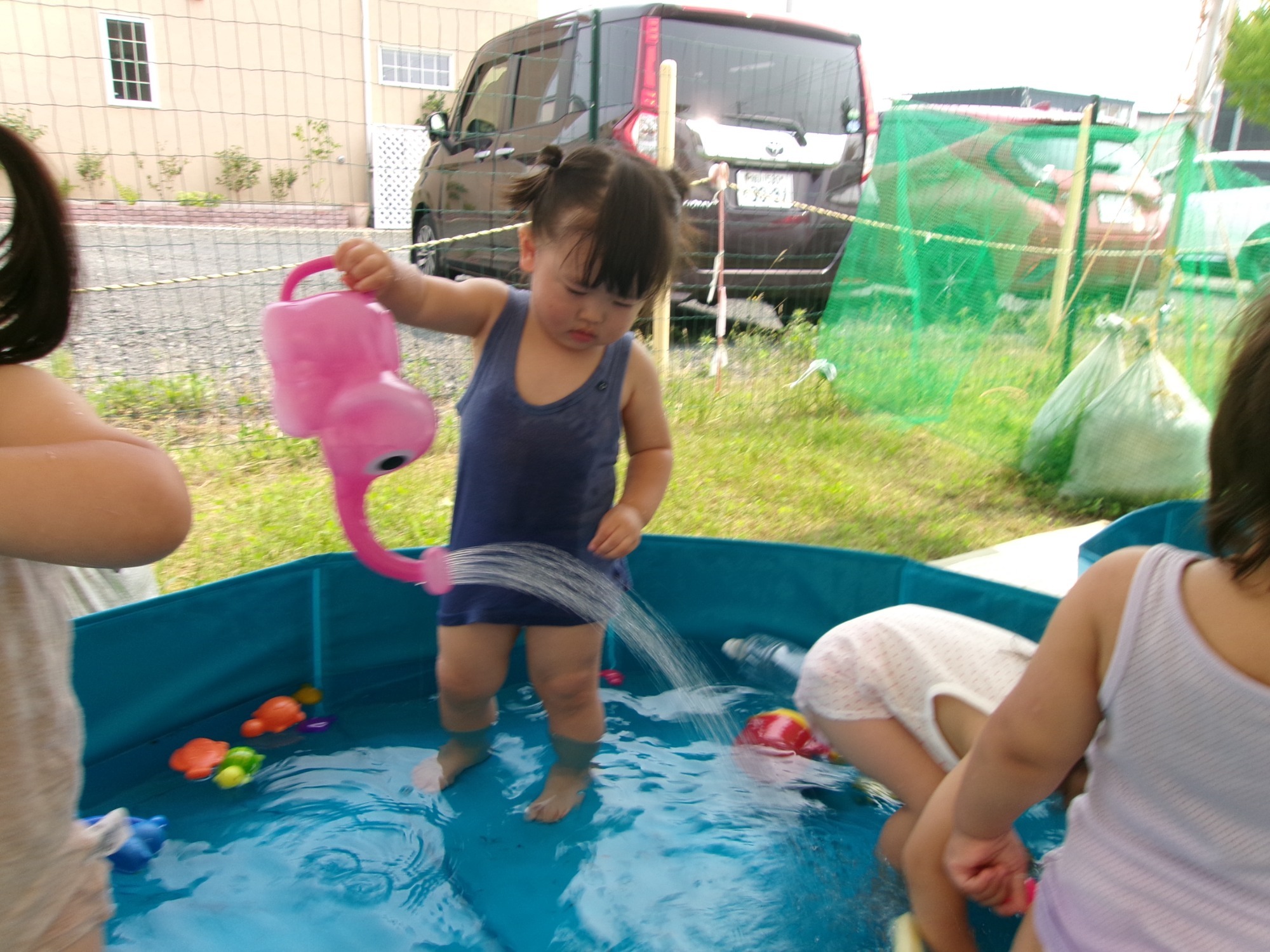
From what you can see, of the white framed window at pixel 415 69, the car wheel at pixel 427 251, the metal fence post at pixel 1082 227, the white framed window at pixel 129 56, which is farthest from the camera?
the white framed window at pixel 415 69

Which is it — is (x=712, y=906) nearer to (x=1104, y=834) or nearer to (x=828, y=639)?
(x=828, y=639)

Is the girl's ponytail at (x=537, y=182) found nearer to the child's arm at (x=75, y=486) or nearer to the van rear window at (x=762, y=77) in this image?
the child's arm at (x=75, y=486)

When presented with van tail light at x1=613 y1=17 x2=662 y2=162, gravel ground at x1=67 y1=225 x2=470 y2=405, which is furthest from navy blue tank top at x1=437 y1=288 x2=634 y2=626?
van tail light at x1=613 y1=17 x2=662 y2=162

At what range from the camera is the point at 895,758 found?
1.58 metres

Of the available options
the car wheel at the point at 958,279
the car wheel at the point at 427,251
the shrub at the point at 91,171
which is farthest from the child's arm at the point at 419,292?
the shrub at the point at 91,171

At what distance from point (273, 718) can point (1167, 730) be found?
5.90 feet

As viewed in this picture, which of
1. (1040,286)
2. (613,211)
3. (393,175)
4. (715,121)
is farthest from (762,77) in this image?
(393,175)

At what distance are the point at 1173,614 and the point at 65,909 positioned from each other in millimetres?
1133

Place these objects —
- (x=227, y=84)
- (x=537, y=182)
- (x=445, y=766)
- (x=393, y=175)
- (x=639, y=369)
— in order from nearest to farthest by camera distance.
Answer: (x=537, y=182), (x=639, y=369), (x=445, y=766), (x=227, y=84), (x=393, y=175)

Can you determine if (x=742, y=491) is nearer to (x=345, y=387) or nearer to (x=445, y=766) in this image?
(x=445, y=766)

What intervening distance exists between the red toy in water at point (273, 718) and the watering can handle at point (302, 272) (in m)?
1.02

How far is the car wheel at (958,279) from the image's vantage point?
3.94 meters

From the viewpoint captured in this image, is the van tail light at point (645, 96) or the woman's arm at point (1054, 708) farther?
the van tail light at point (645, 96)

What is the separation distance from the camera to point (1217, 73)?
10.9 feet
